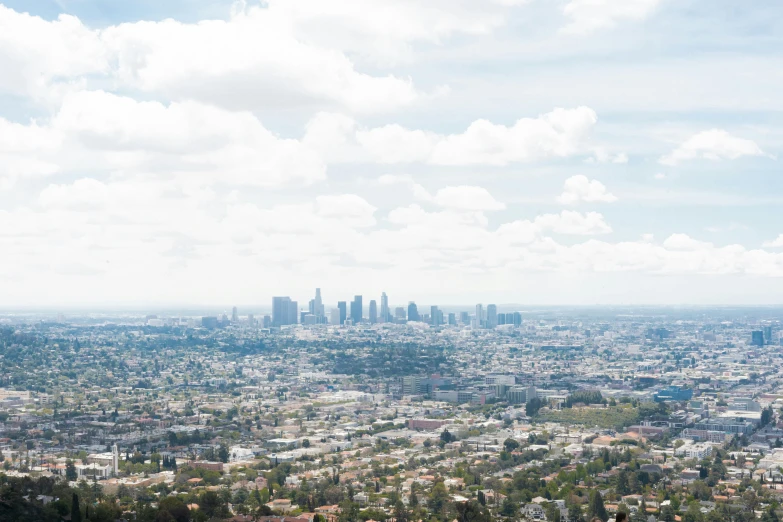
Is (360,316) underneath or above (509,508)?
above

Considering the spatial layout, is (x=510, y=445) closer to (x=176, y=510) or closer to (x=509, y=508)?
(x=509, y=508)

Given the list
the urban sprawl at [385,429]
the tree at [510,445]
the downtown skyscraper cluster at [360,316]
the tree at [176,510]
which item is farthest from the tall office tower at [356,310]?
the tree at [176,510]

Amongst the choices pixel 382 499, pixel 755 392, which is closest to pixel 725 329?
pixel 755 392

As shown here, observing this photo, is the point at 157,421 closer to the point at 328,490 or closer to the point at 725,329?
the point at 328,490

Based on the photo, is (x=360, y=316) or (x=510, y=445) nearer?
(x=510, y=445)

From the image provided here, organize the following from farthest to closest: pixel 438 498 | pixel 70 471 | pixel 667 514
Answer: pixel 70 471, pixel 438 498, pixel 667 514

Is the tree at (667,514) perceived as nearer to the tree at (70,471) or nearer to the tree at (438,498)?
the tree at (438,498)

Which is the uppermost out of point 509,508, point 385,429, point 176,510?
point 176,510

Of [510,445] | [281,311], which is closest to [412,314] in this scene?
[281,311]
